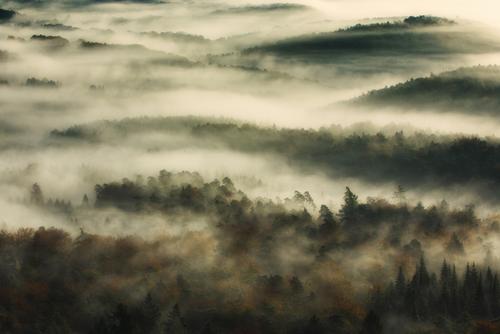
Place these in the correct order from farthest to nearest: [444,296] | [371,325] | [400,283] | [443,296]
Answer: [400,283], [443,296], [444,296], [371,325]

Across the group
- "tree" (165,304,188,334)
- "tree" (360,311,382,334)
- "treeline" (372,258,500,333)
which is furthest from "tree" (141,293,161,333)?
"treeline" (372,258,500,333)

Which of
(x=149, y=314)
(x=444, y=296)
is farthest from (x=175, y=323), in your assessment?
(x=444, y=296)

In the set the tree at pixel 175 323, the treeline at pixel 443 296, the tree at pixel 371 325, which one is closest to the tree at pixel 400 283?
the treeline at pixel 443 296

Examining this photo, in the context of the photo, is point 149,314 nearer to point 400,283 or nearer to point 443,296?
point 400,283

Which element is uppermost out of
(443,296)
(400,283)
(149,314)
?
(400,283)

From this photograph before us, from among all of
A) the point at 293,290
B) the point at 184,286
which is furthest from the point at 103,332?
the point at 293,290

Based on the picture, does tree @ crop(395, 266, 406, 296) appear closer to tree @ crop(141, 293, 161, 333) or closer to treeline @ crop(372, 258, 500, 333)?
treeline @ crop(372, 258, 500, 333)

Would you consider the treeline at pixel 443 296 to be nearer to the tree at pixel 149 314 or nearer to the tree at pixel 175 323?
the tree at pixel 175 323

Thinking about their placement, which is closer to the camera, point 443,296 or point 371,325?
point 371,325

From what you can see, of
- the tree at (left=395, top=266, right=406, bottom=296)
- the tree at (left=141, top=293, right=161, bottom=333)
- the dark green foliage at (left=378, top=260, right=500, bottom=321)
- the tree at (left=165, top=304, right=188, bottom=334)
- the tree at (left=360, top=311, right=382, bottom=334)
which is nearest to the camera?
the tree at (left=360, top=311, right=382, bottom=334)
